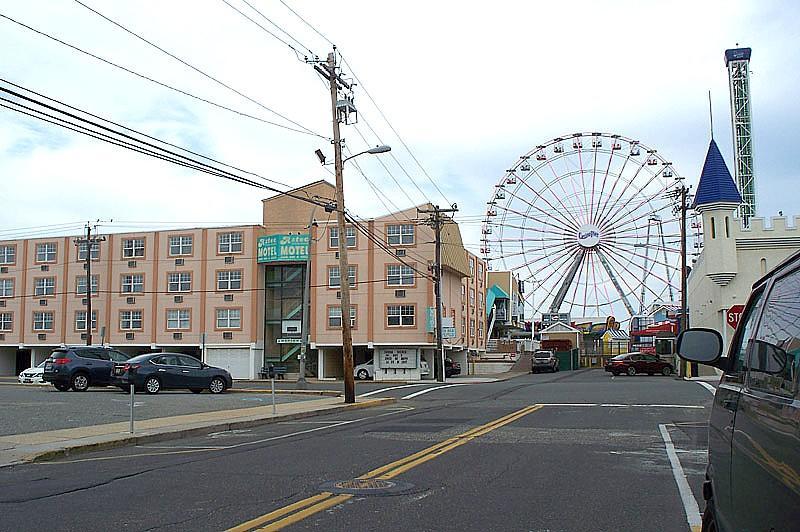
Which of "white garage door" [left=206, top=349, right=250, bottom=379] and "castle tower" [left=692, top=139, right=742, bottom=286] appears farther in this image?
"white garage door" [left=206, top=349, right=250, bottom=379]

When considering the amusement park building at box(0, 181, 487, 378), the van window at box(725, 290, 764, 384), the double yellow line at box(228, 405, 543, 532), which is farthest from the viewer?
the amusement park building at box(0, 181, 487, 378)

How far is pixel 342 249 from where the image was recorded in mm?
29047

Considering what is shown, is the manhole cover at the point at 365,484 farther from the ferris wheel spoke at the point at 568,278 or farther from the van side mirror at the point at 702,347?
the ferris wheel spoke at the point at 568,278

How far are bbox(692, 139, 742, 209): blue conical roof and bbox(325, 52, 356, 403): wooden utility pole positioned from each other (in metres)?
20.5

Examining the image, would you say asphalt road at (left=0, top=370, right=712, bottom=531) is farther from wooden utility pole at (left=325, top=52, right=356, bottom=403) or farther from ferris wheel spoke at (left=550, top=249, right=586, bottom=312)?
ferris wheel spoke at (left=550, top=249, right=586, bottom=312)

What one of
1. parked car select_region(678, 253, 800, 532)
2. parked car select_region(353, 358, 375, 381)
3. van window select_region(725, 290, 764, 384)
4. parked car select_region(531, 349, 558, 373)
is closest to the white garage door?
parked car select_region(353, 358, 375, 381)

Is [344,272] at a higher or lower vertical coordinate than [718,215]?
lower

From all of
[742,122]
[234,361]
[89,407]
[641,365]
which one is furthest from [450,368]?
[89,407]

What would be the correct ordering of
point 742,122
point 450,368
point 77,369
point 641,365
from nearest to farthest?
1. point 77,369
2. point 641,365
3. point 450,368
4. point 742,122

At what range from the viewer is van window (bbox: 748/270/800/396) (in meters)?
3.34

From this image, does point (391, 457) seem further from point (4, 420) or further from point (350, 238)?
point (350, 238)

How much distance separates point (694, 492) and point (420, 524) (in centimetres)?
369

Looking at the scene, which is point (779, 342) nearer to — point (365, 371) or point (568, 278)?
point (365, 371)

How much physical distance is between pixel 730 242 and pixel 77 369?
28.7 meters
